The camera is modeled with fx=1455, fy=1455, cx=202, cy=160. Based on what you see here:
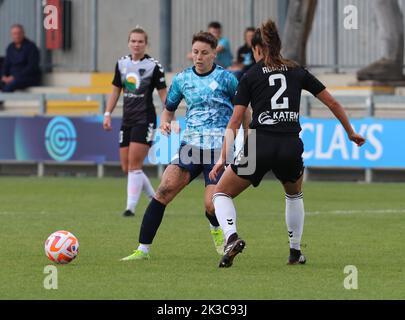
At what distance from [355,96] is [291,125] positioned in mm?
12757

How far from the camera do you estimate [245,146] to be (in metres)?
12.5

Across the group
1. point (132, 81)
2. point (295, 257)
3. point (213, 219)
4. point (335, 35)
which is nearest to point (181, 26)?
point (335, 35)

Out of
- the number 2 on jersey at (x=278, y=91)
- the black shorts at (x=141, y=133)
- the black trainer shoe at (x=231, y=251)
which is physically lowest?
the black trainer shoe at (x=231, y=251)

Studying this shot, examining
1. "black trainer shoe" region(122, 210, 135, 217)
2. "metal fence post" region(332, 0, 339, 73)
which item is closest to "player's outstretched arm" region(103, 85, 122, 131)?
"black trainer shoe" region(122, 210, 135, 217)

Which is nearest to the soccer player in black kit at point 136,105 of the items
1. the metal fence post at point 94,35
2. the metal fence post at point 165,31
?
the metal fence post at point 165,31

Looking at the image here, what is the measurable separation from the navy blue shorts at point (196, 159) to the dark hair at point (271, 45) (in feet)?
4.66

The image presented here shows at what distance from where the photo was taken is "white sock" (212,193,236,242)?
494 inches

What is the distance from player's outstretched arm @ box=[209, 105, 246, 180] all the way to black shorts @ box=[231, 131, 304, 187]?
0.14m

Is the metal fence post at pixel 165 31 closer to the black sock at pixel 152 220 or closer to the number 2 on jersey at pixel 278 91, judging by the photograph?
the black sock at pixel 152 220

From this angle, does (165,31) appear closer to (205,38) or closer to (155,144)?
(155,144)

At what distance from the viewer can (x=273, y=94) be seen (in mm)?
12391

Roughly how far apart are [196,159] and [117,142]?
12.4 m

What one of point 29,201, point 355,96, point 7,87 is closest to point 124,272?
point 29,201

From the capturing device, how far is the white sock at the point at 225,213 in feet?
41.1
